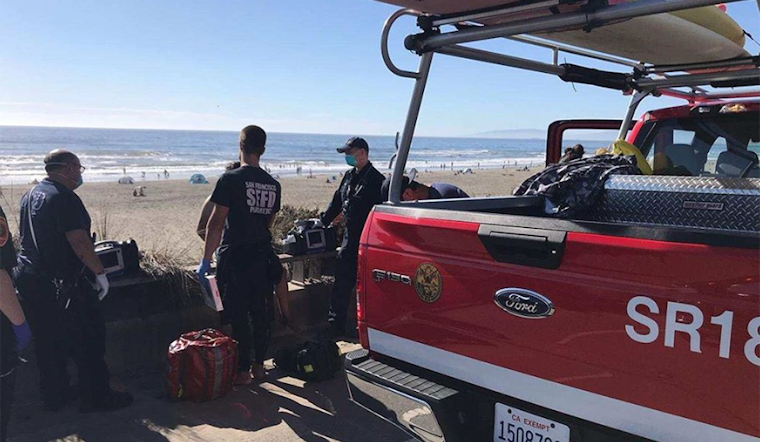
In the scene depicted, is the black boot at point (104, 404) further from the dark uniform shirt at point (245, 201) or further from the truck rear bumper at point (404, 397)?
the truck rear bumper at point (404, 397)

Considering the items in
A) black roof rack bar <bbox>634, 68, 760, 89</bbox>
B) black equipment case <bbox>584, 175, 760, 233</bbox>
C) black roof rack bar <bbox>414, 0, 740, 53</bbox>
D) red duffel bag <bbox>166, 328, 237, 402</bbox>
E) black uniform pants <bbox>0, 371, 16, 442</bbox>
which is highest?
black roof rack bar <bbox>414, 0, 740, 53</bbox>

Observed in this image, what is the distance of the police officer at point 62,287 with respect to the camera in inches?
167

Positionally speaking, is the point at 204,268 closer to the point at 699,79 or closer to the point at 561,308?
the point at 561,308

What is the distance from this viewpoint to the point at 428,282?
2.70 m

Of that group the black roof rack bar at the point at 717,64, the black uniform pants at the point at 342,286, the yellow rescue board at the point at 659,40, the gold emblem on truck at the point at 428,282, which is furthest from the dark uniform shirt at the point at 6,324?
the black roof rack bar at the point at 717,64

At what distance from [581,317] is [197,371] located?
3.15 meters

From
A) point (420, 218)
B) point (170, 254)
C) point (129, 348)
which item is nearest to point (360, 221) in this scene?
point (170, 254)

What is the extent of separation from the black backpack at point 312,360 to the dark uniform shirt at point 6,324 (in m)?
2.28

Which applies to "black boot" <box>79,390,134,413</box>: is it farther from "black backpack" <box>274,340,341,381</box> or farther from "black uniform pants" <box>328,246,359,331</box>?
"black uniform pants" <box>328,246,359,331</box>

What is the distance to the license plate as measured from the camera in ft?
7.61

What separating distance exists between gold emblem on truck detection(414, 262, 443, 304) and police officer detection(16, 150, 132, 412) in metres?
2.69

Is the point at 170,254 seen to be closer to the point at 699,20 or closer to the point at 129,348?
the point at 129,348

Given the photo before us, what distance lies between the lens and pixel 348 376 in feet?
10.1

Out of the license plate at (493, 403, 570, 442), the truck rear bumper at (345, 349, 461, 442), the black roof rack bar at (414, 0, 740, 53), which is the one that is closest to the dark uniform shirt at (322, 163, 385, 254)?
the truck rear bumper at (345, 349, 461, 442)
